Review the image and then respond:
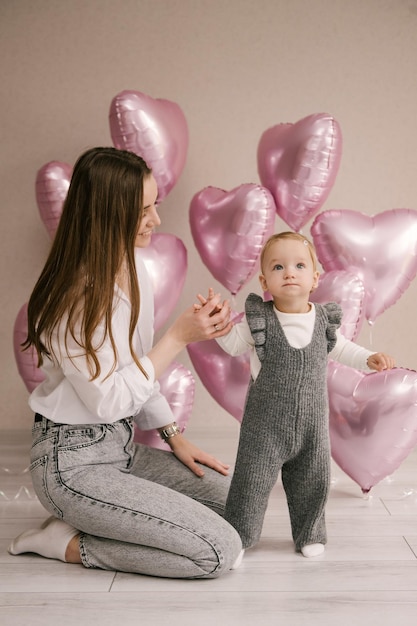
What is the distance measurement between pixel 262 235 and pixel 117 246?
2.15ft

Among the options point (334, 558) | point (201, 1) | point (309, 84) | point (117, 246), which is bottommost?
point (334, 558)

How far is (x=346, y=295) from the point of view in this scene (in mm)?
2254

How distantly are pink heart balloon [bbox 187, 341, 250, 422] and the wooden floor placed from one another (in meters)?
0.42

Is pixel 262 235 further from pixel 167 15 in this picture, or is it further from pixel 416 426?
pixel 167 15

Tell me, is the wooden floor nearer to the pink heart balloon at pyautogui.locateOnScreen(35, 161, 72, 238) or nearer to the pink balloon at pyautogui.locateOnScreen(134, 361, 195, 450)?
the pink balloon at pyautogui.locateOnScreen(134, 361, 195, 450)

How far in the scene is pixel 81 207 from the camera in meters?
1.75

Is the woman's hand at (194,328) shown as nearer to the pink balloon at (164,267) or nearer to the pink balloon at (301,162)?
the pink balloon at (164,267)

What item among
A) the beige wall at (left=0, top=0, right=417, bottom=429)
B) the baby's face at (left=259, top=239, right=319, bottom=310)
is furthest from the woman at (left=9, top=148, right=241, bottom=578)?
the beige wall at (left=0, top=0, right=417, bottom=429)

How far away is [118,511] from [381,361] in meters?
0.72

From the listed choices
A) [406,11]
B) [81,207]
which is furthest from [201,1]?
[81,207]

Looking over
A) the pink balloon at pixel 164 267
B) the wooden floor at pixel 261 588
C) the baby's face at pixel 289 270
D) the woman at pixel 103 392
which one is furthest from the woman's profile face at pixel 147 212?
the wooden floor at pixel 261 588

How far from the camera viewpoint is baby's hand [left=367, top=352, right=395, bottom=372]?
71.7 inches

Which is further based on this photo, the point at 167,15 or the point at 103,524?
the point at 167,15

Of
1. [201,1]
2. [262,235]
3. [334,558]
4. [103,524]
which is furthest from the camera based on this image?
[201,1]
